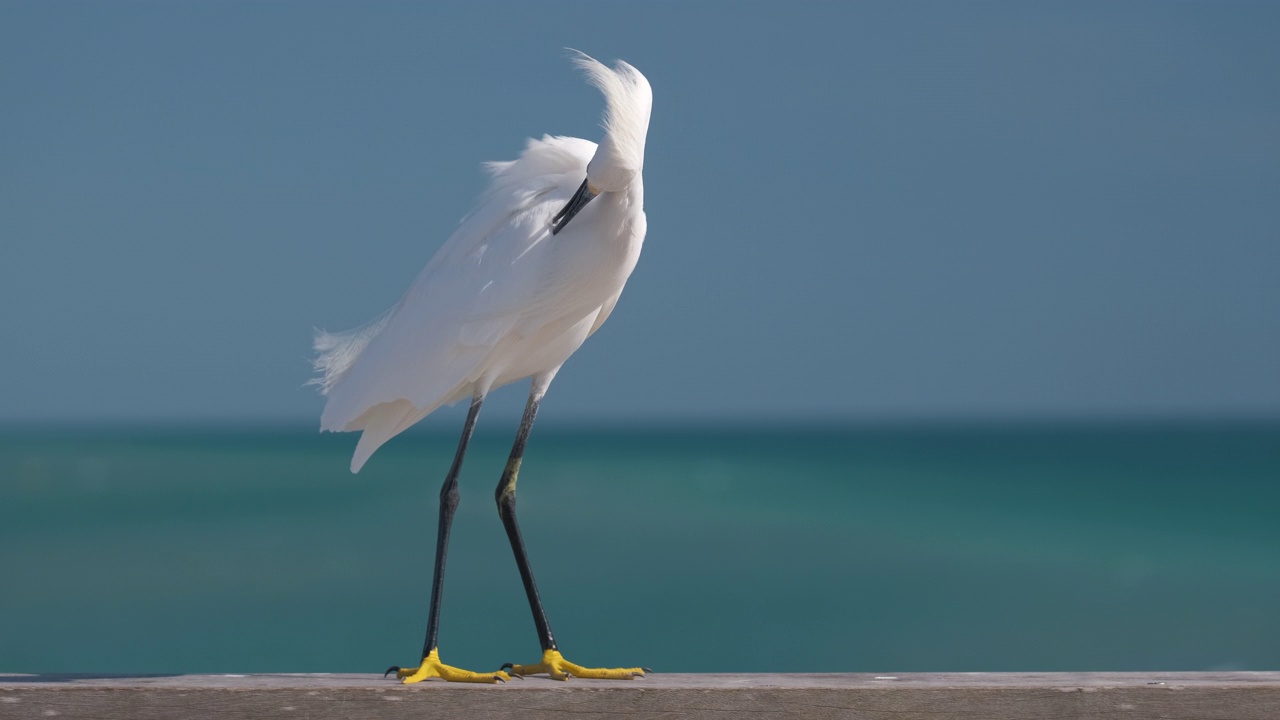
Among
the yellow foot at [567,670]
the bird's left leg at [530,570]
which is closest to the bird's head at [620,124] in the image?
the bird's left leg at [530,570]

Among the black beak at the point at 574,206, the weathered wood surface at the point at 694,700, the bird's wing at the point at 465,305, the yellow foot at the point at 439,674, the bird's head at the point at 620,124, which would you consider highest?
the bird's head at the point at 620,124

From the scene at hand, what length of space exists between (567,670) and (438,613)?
37cm

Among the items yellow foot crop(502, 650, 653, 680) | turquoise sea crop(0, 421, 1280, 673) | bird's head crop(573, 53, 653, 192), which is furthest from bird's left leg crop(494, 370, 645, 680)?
turquoise sea crop(0, 421, 1280, 673)

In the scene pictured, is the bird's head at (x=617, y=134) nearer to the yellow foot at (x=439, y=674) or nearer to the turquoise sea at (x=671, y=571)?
the yellow foot at (x=439, y=674)

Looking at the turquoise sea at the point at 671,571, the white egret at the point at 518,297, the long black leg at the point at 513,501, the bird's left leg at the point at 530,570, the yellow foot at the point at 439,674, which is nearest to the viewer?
the yellow foot at the point at 439,674

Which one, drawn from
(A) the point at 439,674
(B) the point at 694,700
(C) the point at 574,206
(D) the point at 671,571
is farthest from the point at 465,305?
(D) the point at 671,571

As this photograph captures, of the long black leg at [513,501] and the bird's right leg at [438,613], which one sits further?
the long black leg at [513,501]

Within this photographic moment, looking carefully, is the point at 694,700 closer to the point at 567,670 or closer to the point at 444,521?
the point at 567,670

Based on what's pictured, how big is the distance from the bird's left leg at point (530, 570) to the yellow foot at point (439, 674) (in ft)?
0.54

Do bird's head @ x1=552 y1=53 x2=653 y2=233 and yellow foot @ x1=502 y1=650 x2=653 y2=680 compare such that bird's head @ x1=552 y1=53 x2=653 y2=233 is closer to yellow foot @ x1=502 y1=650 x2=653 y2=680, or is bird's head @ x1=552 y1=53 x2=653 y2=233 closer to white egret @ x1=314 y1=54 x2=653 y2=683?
white egret @ x1=314 y1=54 x2=653 y2=683

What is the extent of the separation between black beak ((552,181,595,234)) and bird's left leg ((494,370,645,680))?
447 millimetres

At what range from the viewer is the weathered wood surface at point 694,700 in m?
2.26

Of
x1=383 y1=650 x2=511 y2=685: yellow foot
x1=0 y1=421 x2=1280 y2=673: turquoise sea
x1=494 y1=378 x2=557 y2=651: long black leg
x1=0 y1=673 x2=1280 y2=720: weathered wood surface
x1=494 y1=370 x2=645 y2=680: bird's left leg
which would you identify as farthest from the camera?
x1=0 y1=421 x2=1280 y2=673: turquoise sea

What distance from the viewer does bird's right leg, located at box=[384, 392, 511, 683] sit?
2.66 metres
